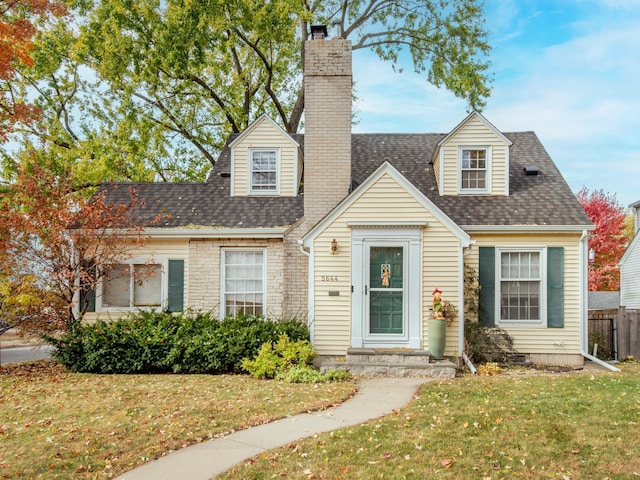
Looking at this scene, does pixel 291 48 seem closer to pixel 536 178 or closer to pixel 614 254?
pixel 536 178

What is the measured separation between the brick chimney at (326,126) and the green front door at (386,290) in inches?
75.9

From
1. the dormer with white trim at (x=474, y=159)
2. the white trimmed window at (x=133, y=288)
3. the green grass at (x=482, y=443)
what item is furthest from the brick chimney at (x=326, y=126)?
the green grass at (x=482, y=443)

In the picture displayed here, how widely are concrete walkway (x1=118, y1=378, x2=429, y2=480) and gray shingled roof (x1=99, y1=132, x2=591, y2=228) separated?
5.73 m

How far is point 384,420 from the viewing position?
23.2ft

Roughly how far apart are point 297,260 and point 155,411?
571 cm

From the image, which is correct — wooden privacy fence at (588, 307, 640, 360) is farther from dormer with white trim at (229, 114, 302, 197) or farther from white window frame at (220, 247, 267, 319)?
dormer with white trim at (229, 114, 302, 197)

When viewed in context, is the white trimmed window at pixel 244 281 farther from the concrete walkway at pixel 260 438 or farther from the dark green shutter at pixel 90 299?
the concrete walkway at pixel 260 438

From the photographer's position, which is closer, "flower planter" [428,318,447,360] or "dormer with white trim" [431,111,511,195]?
"flower planter" [428,318,447,360]

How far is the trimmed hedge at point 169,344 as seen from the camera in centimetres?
1111

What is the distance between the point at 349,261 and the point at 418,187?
151 inches

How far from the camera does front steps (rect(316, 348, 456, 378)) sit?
10.6 meters

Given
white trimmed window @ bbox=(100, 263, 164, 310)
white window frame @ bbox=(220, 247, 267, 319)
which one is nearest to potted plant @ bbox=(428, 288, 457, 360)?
white window frame @ bbox=(220, 247, 267, 319)

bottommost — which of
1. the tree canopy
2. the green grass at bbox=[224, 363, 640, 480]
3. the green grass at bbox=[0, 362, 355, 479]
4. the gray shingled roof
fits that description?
the green grass at bbox=[0, 362, 355, 479]

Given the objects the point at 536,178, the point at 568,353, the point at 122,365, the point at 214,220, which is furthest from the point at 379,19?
the point at 122,365
